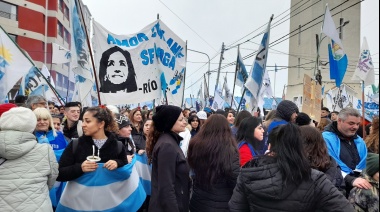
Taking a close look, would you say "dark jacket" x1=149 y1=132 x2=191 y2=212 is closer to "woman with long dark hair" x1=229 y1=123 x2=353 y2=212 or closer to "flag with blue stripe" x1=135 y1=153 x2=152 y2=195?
"woman with long dark hair" x1=229 y1=123 x2=353 y2=212

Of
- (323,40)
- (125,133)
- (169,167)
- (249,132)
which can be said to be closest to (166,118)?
(169,167)

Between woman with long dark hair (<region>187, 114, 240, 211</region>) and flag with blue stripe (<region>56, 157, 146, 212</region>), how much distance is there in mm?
762

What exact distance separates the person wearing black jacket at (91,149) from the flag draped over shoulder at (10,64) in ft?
10.1

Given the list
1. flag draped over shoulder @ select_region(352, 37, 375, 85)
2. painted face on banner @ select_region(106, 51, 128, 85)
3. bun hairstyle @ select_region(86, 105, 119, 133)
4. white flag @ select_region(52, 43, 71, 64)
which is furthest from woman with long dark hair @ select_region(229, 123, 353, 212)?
white flag @ select_region(52, 43, 71, 64)

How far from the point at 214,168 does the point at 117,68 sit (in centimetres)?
429

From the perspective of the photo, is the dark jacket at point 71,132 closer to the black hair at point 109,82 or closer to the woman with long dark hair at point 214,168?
the black hair at point 109,82

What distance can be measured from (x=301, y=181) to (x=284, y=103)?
290 cm

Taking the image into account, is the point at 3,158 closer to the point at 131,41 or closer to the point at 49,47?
the point at 131,41

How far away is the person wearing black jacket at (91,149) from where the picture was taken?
345cm

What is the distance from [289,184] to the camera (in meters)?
2.32

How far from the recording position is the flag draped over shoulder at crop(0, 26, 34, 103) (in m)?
5.98

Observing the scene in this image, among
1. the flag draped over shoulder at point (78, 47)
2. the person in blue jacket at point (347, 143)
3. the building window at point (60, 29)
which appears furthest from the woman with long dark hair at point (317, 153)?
the building window at point (60, 29)

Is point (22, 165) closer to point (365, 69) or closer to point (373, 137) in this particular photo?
point (373, 137)

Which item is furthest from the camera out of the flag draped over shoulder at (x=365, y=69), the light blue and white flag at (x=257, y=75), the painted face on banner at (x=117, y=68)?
the flag draped over shoulder at (x=365, y=69)
